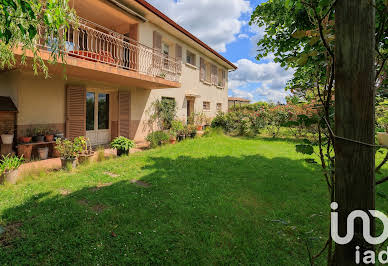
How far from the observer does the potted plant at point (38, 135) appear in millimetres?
6465

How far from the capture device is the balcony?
19.7ft

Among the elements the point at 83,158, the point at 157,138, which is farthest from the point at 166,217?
the point at 157,138

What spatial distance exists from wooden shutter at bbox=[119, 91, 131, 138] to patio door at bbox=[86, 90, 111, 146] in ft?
2.05

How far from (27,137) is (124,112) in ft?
12.8

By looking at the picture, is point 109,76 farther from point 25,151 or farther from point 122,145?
point 25,151

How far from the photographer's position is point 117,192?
4043mm

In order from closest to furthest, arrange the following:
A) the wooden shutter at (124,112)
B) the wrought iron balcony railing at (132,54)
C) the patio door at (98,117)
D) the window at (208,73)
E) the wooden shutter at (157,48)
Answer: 1. the wrought iron balcony railing at (132,54)
2. the patio door at (98,117)
3. the wooden shutter at (124,112)
4. the wooden shutter at (157,48)
5. the window at (208,73)

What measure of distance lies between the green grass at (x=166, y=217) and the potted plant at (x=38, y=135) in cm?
224

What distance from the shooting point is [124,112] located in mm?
9500

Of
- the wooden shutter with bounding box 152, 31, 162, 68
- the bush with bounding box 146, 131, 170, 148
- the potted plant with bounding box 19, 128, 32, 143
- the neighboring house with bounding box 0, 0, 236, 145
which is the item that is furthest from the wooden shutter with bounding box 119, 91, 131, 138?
the potted plant with bounding box 19, 128, 32, 143

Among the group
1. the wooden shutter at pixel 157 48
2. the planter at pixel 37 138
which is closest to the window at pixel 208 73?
the wooden shutter at pixel 157 48

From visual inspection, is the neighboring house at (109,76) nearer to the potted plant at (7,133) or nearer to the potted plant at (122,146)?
the potted plant at (7,133)

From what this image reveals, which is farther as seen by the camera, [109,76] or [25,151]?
[109,76]

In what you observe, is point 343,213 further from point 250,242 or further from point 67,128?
point 67,128
